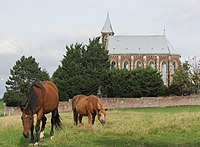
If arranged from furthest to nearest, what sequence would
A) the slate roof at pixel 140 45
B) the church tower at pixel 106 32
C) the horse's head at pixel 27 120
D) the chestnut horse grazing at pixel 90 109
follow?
the church tower at pixel 106 32
the slate roof at pixel 140 45
the chestnut horse grazing at pixel 90 109
the horse's head at pixel 27 120

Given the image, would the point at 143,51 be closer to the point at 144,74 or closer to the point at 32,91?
the point at 144,74

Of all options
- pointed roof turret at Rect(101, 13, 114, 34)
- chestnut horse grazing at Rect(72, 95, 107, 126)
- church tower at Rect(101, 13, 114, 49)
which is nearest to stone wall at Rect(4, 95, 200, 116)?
chestnut horse grazing at Rect(72, 95, 107, 126)

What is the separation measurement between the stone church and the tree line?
1464 inches

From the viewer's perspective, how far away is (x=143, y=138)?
14.6 meters

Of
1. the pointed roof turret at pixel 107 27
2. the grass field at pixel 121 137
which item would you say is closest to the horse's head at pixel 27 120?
the grass field at pixel 121 137

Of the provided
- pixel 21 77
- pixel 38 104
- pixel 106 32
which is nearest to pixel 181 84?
pixel 21 77

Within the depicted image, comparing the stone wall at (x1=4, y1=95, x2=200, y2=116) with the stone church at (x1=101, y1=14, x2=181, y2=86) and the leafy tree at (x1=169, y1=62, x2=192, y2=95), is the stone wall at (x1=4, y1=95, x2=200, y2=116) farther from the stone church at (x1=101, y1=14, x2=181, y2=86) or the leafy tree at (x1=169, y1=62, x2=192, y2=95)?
the stone church at (x1=101, y1=14, x2=181, y2=86)

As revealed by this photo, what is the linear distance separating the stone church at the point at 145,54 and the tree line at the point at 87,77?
122 feet

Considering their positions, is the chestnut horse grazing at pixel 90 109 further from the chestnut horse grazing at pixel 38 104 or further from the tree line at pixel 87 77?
the tree line at pixel 87 77

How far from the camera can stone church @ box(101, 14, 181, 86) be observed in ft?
367

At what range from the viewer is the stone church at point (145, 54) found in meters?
112

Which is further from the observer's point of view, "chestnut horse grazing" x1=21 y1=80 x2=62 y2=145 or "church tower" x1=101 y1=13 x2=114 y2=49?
"church tower" x1=101 y1=13 x2=114 y2=49

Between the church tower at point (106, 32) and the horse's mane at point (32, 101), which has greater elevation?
the church tower at point (106, 32)

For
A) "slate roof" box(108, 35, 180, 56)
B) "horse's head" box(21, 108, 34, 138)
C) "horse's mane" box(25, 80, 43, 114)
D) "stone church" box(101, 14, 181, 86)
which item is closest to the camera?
"horse's head" box(21, 108, 34, 138)
